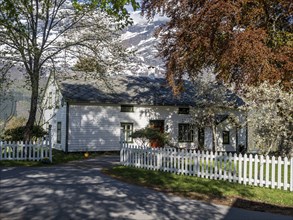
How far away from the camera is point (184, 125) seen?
30.8 metres

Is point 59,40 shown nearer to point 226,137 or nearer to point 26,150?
point 26,150

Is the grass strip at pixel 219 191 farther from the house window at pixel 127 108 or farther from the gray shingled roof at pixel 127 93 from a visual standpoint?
the house window at pixel 127 108

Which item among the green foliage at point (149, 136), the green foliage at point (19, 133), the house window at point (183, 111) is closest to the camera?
the green foliage at point (19, 133)

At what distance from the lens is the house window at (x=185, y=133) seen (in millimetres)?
30625

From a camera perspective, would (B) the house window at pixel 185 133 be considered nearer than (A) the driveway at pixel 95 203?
No

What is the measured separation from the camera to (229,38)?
17781 mm

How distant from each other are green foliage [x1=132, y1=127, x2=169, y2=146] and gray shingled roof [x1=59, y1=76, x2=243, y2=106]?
3.43 meters

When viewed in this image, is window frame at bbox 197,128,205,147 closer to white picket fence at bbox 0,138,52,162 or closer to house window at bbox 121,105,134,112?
house window at bbox 121,105,134,112

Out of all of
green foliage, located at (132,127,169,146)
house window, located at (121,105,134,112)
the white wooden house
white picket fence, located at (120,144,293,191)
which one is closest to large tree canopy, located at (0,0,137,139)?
the white wooden house

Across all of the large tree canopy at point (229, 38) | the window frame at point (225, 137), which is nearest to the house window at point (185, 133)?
the window frame at point (225, 137)

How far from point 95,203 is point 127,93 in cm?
2101

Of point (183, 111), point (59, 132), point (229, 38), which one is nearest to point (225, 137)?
point (183, 111)

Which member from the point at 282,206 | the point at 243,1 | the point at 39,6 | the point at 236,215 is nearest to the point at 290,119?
the point at 243,1

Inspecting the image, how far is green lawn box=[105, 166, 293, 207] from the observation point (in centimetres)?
1038
